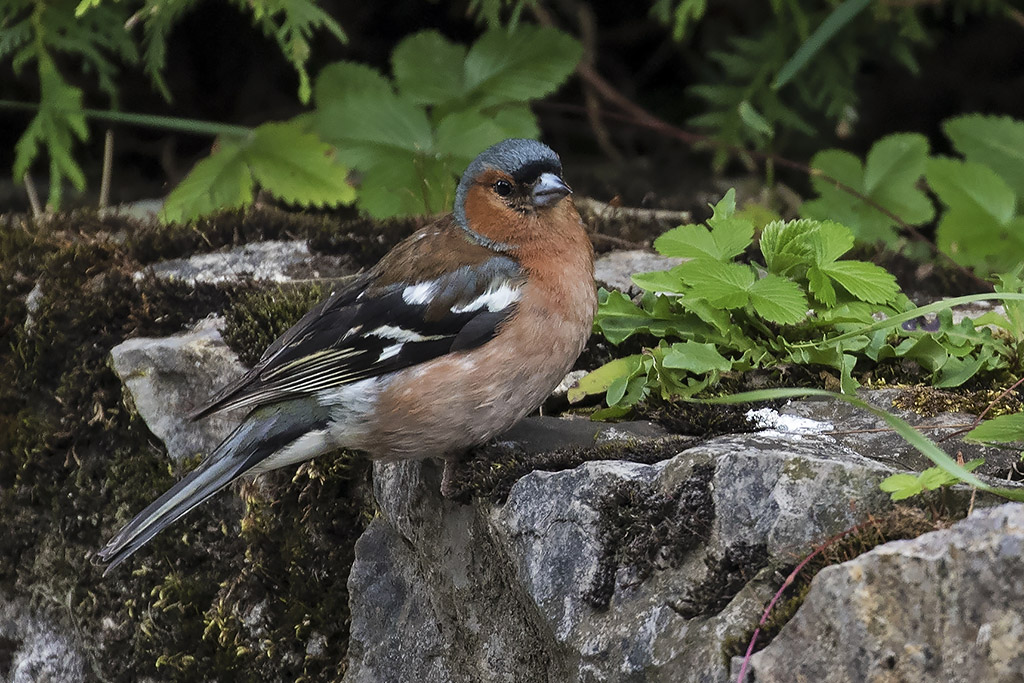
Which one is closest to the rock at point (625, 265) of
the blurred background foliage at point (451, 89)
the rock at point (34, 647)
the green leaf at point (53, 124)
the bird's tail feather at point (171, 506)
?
the blurred background foliage at point (451, 89)

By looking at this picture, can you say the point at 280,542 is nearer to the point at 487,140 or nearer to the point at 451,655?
the point at 451,655

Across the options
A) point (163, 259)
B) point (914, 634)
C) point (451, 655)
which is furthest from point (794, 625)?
point (163, 259)

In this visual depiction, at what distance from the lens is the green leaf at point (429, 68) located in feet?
17.2

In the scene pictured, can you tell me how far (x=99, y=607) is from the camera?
4004 millimetres

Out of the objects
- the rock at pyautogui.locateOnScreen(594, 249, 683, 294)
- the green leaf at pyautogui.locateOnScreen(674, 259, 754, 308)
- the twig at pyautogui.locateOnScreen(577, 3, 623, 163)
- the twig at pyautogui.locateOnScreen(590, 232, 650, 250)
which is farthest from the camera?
the twig at pyautogui.locateOnScreen(577, 3, 623, 163)

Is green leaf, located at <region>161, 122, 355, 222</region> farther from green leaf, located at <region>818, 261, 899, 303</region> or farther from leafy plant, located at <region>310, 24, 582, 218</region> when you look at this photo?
green leaf, located at <region>818, 261, 899, 303</region>

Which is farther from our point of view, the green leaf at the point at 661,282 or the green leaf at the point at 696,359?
the green leaf at the point at 661,282

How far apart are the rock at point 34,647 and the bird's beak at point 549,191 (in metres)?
2.36

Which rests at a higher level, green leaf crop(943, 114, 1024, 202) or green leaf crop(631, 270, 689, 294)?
green leaf crop(631, 270, 689, 294)

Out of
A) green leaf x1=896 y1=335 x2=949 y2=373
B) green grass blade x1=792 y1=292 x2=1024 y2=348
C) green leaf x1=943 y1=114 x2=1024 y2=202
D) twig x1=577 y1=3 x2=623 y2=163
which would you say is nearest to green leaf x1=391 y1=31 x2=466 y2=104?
twig x1=577 y1=3 x2=623 y2=163

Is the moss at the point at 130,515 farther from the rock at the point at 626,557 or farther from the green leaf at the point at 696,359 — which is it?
the green leaf at the point at 696,359

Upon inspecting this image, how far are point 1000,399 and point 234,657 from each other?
263 cm

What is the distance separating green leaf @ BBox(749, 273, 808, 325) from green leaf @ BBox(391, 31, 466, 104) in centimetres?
240

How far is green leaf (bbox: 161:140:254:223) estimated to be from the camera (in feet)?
16.8
